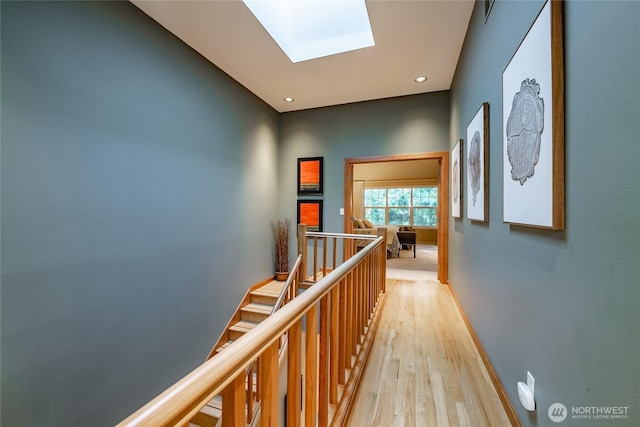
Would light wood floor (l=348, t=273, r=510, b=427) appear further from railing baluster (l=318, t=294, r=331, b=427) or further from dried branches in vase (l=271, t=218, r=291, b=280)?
dried branches in vase (l=271, t=218, r=291, b=280)

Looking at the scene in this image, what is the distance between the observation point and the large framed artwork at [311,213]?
4.24 metres

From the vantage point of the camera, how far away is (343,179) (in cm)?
412

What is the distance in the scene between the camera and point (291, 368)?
83 centimetres

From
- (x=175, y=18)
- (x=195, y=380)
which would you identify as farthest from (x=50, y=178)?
(x=195, y=380)

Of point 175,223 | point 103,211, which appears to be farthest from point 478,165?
point 103,211

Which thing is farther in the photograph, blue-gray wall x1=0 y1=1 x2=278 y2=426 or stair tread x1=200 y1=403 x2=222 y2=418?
stair tread x1=200 y1=403 x2=222 y2=418

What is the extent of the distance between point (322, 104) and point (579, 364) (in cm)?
406

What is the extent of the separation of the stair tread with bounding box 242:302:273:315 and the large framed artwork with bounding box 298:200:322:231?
141 cm

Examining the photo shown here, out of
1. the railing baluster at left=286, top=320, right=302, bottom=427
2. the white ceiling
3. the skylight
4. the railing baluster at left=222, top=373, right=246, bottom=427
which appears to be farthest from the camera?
the skylight

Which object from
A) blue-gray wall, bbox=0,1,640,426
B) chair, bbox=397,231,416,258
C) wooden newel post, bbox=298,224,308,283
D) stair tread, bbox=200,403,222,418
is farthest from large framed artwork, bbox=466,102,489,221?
chair, bbox=397,231,416,258

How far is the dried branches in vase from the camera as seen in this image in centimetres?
422

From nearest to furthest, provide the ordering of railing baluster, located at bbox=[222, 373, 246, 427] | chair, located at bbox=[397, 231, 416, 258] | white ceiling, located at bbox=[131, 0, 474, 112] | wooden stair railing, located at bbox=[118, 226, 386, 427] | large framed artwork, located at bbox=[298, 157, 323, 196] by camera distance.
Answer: wooden stair railing, located at bbox=[118, 226, 386, 427], railing baluster, located at bbox=[222, 373, 246, 427], white ceiling, located at bbox=[131, 0, 474, 112], large framed artwork, located at bbox=[298, 157, 323, 196], chair, located at bbox=[397, 231, 416, 258]
